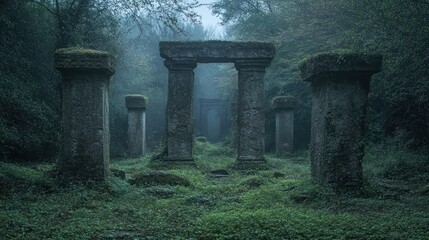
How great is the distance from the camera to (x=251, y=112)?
484 inches

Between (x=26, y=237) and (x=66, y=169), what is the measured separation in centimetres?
306

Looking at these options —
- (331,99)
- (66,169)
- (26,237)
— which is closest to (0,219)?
(26,237)

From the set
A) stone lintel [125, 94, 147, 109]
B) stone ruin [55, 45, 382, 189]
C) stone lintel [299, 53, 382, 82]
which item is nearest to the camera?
stone lintel [299, 53, 382, 82]

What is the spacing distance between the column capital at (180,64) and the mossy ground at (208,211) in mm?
4487

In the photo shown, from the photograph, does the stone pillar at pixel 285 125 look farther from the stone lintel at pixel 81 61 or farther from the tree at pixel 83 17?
the stone lintel at pixel 81 61

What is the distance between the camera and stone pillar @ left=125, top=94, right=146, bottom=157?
18.2 metres

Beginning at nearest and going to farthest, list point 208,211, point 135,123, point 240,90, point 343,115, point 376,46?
point 208,211 < point 343,115 < point 376,46 < point 240,90 < point 135,123

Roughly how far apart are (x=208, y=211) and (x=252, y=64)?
6720 millimetres

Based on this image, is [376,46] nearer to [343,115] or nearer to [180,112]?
[343,115]

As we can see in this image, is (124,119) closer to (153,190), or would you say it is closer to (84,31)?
(84,31)

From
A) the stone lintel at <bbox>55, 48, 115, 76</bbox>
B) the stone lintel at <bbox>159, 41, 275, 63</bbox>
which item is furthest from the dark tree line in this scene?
the stone lintel at <bbox>55, 48, 115, 76</bbox>

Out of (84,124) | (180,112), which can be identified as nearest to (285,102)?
(180,112)

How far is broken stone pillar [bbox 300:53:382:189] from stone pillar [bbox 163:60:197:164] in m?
5.62

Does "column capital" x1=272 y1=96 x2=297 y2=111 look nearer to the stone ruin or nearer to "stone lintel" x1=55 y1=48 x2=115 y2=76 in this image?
the stone ruin
